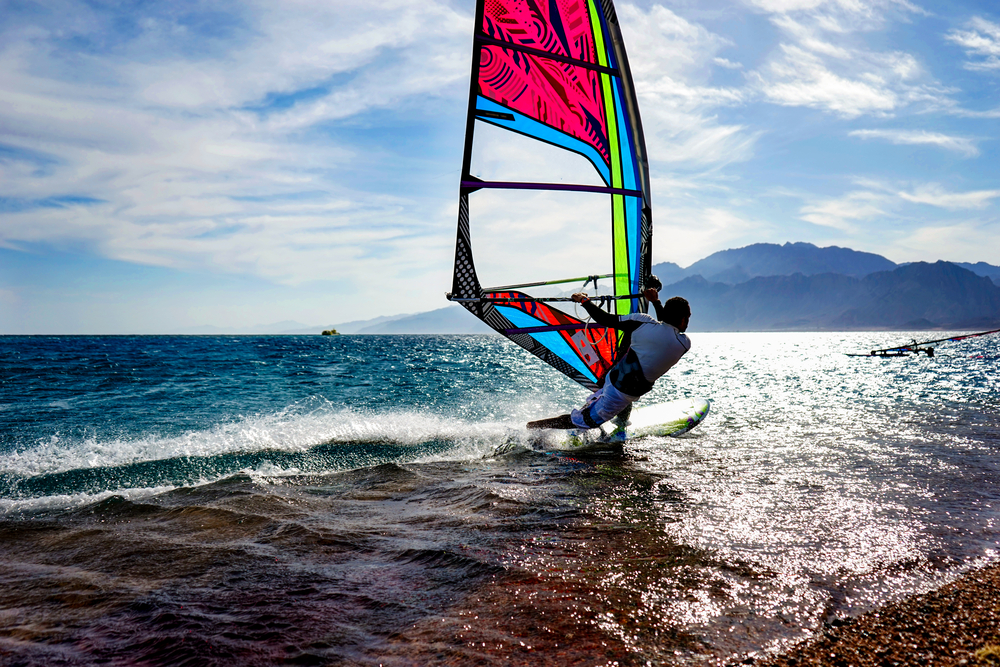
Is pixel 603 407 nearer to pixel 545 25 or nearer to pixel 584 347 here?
pixel 584 347

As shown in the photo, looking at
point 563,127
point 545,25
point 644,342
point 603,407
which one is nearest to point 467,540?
point 644,342

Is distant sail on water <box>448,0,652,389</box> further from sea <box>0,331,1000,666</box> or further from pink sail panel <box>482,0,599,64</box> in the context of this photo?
sea <box>0,331,1000,666</box>

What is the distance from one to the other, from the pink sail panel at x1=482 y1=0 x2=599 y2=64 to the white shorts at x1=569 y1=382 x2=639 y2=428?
470 centimetres

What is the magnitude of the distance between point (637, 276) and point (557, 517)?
4871mm

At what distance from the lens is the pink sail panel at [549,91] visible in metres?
7.12

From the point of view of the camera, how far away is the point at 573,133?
7.80m

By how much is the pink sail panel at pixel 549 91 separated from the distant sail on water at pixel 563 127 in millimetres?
13

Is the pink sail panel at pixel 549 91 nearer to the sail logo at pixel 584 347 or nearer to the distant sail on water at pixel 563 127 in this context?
the distant sail on water at pixel 563 127

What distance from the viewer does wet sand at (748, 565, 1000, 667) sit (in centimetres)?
231

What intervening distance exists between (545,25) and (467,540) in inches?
265

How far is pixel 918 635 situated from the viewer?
2506 millimetres

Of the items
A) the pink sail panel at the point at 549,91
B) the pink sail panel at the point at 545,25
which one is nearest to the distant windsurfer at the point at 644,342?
the pink sail panel at the point at 549,91

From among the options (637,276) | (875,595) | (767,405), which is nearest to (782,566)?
(875,595)

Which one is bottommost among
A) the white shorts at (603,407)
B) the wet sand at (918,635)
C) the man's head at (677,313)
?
the wet sand at (918,635)
